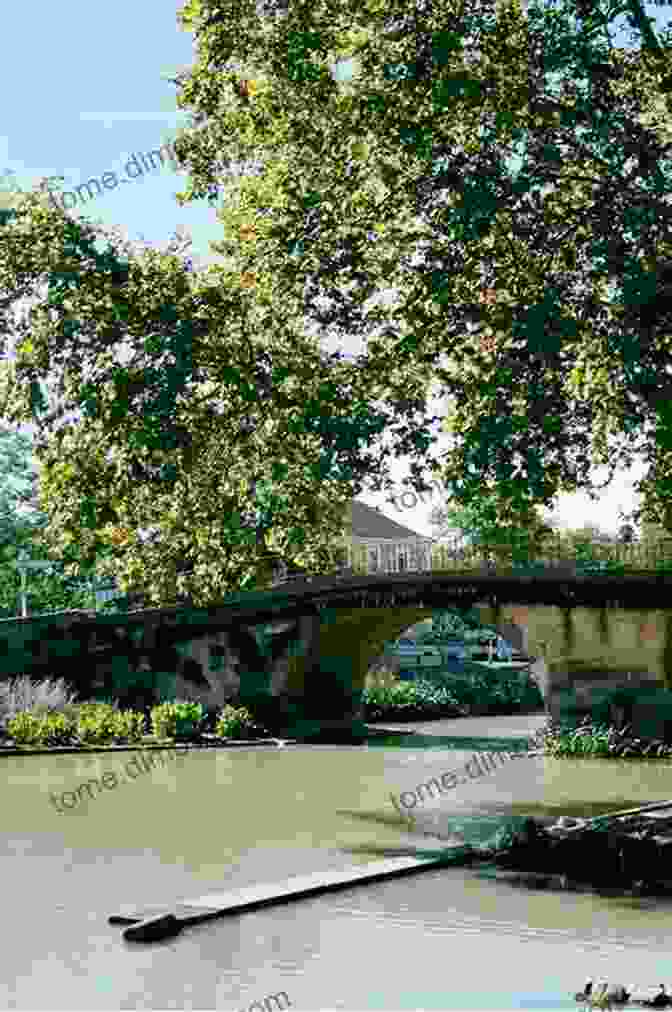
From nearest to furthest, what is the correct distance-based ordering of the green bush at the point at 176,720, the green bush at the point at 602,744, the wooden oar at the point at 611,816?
the wooden oar at the point at 611,816, the green bush at the point at 602,744, the green bush at the point at 176,720

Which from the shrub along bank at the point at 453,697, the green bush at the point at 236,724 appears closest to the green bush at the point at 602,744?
the green bush at the point at 236,724

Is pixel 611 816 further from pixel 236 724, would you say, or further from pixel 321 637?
pixel 321 637

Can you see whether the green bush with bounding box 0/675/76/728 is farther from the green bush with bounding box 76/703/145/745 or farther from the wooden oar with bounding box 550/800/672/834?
the wooden oar with bounding box 550/800/672/834

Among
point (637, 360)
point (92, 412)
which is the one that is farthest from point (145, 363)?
point (637, 360)

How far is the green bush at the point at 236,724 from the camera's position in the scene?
37094mm

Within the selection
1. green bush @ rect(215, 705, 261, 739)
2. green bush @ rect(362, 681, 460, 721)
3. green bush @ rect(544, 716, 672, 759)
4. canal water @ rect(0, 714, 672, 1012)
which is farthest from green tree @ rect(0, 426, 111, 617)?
canal water @ rect(0, 714, 672, 1012)

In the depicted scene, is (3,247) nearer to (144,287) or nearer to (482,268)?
(144,287)

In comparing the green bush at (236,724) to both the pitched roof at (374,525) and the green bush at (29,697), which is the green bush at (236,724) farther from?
the pitched roof at (374,525)

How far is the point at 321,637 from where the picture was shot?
40.7 m

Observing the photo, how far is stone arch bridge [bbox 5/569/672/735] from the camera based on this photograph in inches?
1437

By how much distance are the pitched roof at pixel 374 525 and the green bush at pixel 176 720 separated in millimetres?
31465

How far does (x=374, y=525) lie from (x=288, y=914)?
5743cm

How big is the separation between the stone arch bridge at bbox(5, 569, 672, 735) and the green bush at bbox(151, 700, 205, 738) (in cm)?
199

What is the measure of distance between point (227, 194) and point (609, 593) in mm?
17920
